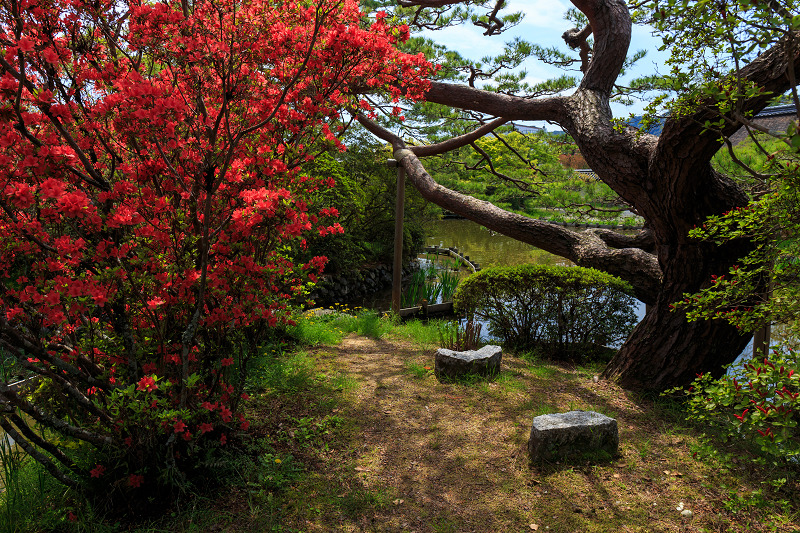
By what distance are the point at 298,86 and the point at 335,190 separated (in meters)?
6.31

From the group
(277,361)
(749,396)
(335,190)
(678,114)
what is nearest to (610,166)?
(678,114)

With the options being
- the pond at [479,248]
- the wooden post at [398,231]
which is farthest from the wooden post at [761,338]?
the pond at [479,248]

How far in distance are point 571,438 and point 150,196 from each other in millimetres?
2699

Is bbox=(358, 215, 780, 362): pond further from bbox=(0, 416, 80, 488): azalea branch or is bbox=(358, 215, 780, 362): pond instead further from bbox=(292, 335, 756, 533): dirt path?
bbox=(0, 416, 80, 488): azalea branch

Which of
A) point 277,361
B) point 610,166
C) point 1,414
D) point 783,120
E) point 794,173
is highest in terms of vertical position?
point 783,120

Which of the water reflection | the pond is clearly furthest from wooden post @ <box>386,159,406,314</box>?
the water reflection

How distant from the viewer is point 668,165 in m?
3.59

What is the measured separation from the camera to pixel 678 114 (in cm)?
292

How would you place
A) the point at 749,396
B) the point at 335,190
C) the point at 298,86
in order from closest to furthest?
the point at 749,396 → the point at 298,86 → the point at 335,190

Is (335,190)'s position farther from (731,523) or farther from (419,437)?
(731,523)

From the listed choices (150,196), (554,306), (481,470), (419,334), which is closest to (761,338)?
(554,306)

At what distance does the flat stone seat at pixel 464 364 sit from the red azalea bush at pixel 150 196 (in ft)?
6.34

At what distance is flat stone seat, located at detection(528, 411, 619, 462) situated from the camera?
303 cm

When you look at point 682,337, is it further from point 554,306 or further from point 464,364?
point 464,364
